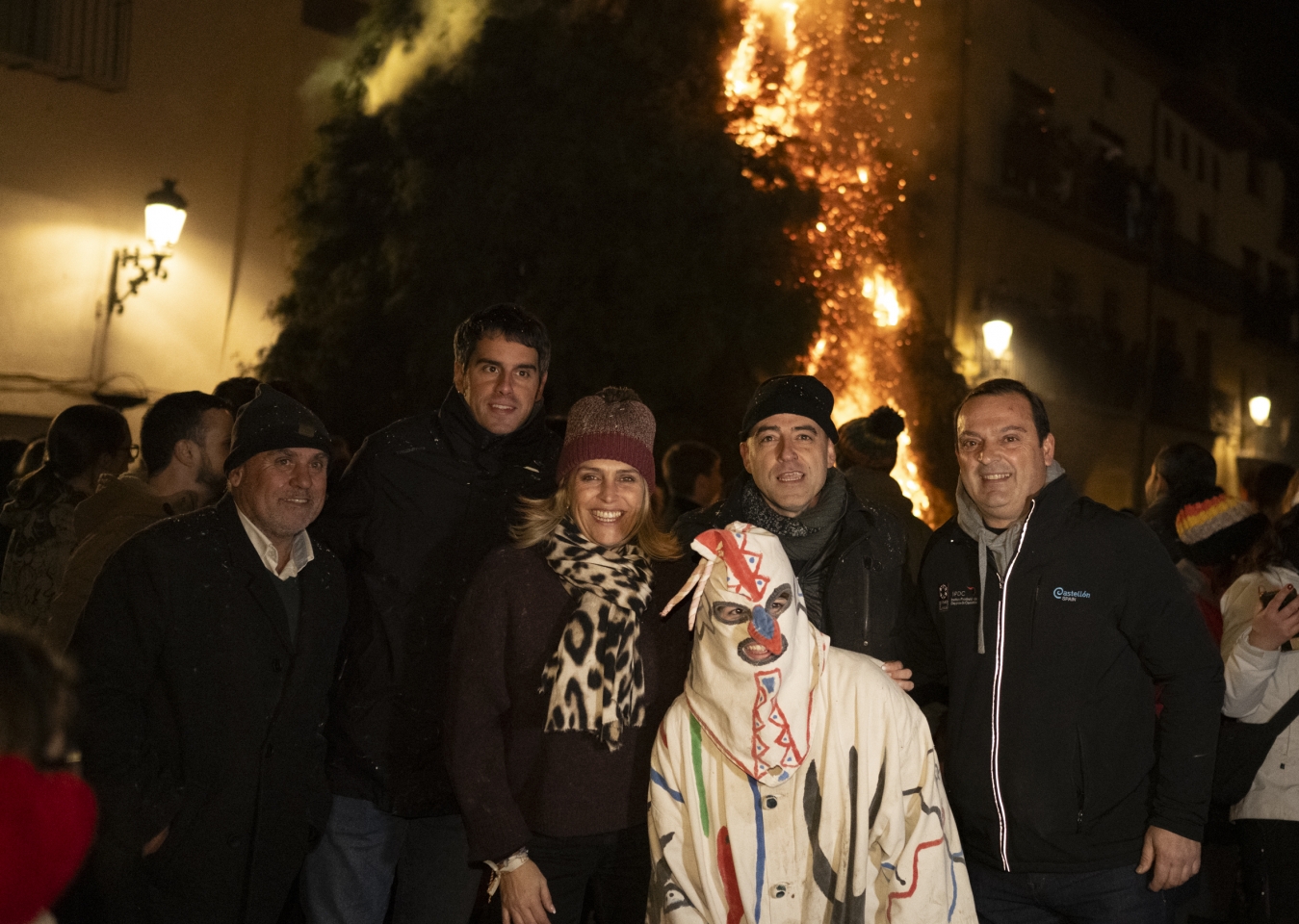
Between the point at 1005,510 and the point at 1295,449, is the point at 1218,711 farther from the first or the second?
the point at 1295,449

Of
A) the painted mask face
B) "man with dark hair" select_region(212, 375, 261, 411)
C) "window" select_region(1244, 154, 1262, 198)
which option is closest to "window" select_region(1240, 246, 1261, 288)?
"window" select_region(1244, 154, 1262, 198)

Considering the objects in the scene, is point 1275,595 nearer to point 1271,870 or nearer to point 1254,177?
point 1271,870

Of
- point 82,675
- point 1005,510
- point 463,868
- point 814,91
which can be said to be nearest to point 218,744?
point 82,675

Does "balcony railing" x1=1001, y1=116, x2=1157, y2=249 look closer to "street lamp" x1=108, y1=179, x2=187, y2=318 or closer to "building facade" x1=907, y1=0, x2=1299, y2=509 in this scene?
"building facade" x1=907, y1=0, x2=1299, y2=509

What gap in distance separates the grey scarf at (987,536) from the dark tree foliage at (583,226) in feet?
24.1

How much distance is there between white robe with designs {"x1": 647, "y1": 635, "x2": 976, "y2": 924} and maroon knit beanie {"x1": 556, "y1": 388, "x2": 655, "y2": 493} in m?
0.82

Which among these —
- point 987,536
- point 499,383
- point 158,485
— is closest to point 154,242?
point 158,485

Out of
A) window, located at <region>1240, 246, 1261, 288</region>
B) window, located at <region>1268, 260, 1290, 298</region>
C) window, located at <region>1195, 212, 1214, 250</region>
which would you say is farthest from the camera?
window, located at <region>1268, 260, 1290, 298</region>

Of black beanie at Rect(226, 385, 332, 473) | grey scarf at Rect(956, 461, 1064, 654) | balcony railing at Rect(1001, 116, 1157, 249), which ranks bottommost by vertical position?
grey scarf at Rect(956, 461, 1064, 654)

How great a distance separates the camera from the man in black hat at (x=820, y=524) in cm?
341

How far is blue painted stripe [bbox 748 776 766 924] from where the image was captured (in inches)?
107

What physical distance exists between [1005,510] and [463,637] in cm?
153

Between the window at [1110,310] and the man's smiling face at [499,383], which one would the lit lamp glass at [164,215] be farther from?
the window at [1110,310]

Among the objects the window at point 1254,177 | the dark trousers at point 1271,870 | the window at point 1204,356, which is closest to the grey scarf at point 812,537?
the dark trousers at point 1271,870
